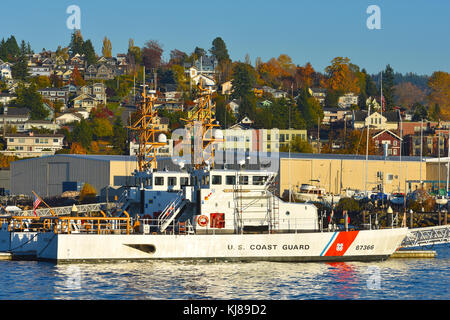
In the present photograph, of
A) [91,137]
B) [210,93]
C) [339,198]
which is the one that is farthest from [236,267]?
[91,137]

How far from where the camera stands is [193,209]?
162 feet

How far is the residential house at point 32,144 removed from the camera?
138625 mm

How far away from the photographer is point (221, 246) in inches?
1828

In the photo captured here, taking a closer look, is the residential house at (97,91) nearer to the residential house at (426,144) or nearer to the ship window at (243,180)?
the residential house at (426,144)

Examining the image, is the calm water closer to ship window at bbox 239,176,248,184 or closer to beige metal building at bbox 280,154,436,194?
ship window at bbox 239,176,248,184

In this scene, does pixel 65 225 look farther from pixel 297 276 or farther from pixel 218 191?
pixel 297 276

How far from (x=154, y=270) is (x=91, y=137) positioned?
10812cm

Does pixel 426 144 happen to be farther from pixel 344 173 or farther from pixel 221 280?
pixel 221 280

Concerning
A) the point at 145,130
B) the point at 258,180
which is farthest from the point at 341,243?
the point at 145,130

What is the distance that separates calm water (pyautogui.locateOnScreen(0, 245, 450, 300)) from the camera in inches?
1471

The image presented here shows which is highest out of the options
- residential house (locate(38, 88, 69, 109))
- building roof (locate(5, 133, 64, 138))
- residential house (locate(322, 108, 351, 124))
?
residential house (locate(38, 88, 69, 109))

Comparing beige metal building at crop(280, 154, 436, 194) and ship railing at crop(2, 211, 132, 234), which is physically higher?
beige metal building at crop(280, 154, 436, 194)

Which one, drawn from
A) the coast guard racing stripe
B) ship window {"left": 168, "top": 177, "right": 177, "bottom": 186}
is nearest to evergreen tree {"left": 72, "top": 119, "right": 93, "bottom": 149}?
ship window {"left": 168, "top": 177, "right": 177, "bottom": 186}

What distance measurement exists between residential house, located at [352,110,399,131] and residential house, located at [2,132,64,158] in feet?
197
